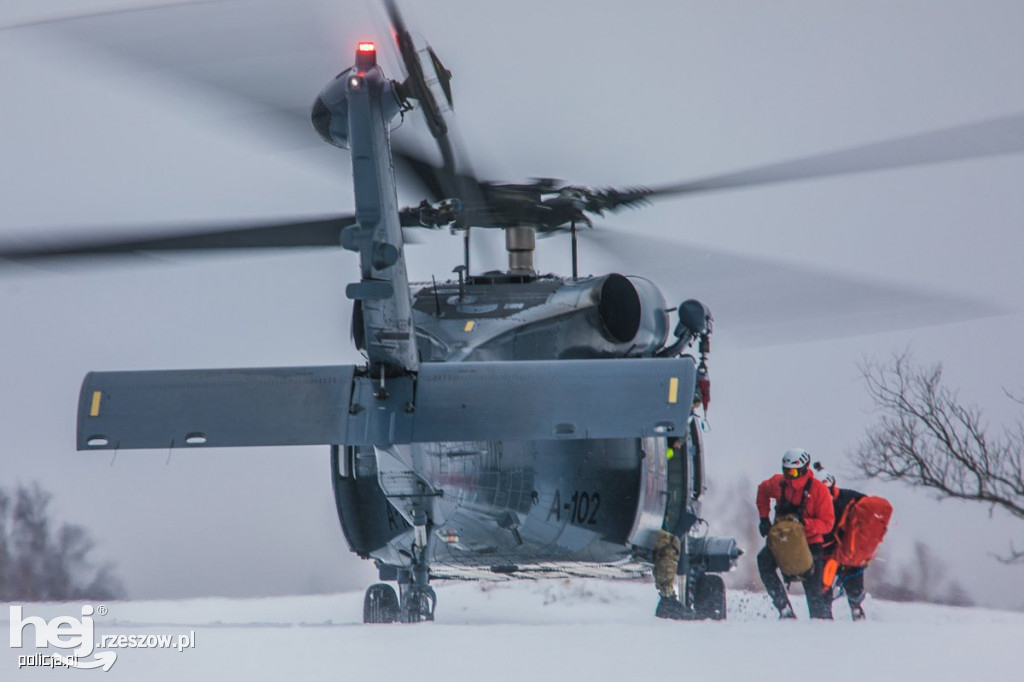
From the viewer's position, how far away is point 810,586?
11094mm

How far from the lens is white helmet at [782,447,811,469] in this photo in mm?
11070

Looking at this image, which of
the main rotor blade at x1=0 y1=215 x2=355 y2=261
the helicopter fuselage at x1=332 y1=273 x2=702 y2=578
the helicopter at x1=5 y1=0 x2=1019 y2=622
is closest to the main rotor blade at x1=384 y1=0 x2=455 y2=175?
the helicopter at x1=5 y1=0 x2=1019 y2=622

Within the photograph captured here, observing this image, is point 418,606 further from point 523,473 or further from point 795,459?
point 795,459

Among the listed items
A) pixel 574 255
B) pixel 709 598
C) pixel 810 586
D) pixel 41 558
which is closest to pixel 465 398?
pixel 574 255

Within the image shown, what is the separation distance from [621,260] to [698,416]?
1.60 meters


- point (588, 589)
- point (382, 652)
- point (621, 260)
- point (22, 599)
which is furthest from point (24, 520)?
point (382, 652)

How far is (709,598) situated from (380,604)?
323 cm

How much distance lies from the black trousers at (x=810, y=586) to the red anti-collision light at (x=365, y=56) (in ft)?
19.1

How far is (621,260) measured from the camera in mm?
12250

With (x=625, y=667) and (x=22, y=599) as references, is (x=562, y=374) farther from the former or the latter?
(x=22, y=599)

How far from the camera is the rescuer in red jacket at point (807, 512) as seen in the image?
11.0 m

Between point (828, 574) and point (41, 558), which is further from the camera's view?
point (41, 558)

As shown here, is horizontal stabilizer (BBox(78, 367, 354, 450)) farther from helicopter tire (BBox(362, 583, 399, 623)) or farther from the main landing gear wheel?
helicopter tire (BBox(362, 583, 399, 623))

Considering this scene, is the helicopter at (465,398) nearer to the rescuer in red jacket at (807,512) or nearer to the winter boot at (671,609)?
the winter boot at (671,609)
